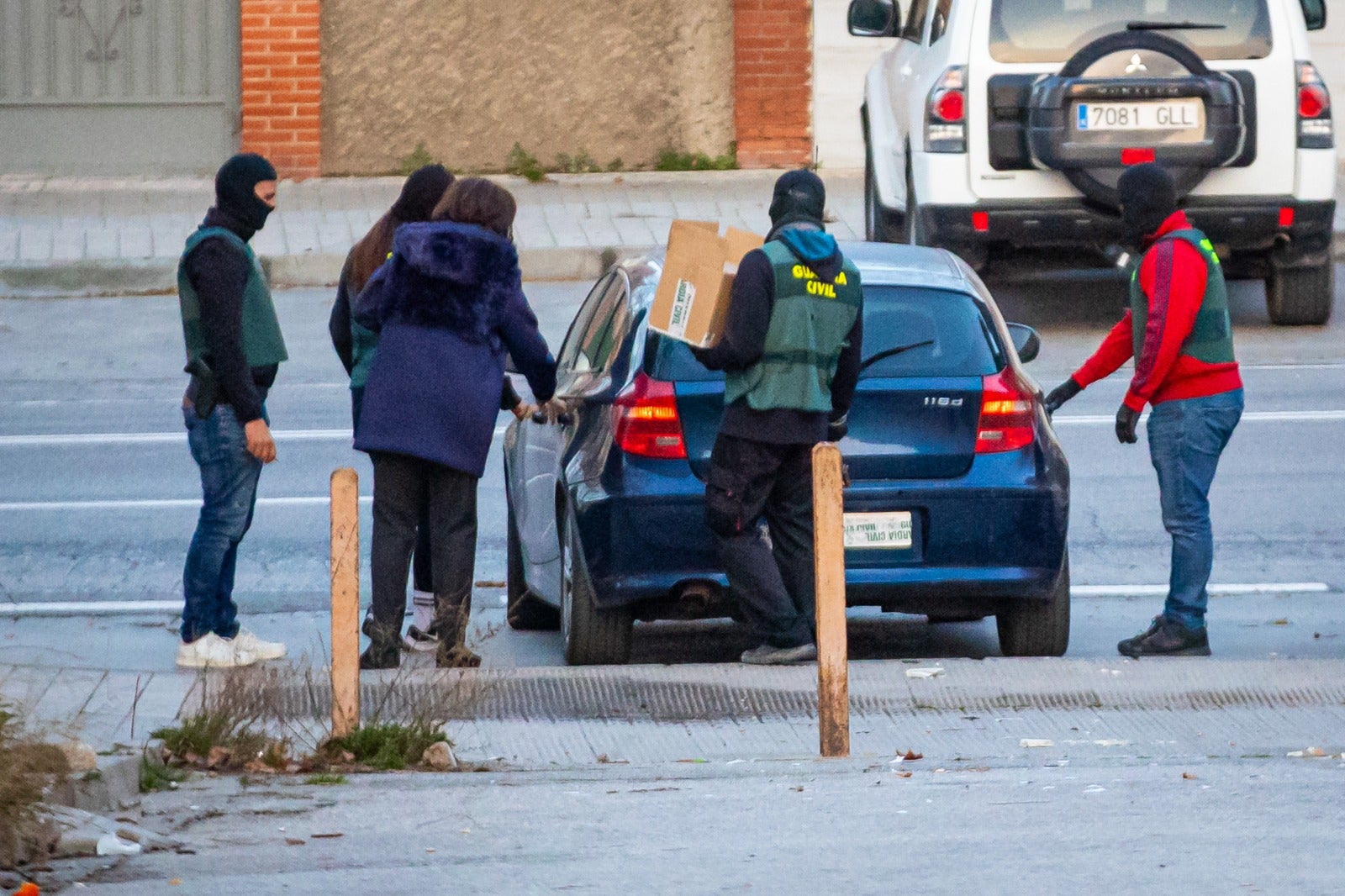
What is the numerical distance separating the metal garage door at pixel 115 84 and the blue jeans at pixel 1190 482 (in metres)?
14.4

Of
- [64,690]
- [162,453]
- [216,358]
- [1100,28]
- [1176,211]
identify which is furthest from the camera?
[1100,28]

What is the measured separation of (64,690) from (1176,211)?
4105 millimetres

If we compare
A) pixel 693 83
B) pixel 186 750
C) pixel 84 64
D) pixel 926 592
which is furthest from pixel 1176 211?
pixel 84 64

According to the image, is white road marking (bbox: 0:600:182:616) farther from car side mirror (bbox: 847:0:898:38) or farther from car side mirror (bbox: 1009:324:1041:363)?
car side mirror (bbox: 847:0:898:38)

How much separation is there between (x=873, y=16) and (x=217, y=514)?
8237 millimetres

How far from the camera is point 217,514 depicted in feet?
25.9

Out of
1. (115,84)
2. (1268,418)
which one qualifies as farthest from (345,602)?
(115,84)

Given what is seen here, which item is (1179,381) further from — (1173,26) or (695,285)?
(1173,26)

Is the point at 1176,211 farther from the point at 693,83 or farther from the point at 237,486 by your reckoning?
the point at 693,83

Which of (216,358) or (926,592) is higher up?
(216,358)

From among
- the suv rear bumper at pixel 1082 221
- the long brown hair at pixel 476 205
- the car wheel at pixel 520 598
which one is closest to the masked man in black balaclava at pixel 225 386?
the long brown hair at pixel 476 205

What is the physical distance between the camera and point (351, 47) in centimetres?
2103

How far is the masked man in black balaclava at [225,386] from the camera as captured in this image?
7695 mm

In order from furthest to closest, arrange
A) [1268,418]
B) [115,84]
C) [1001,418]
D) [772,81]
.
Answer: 1. [772,81]
2. [115,84]
3. [1268,418]
4. [1001,418]
